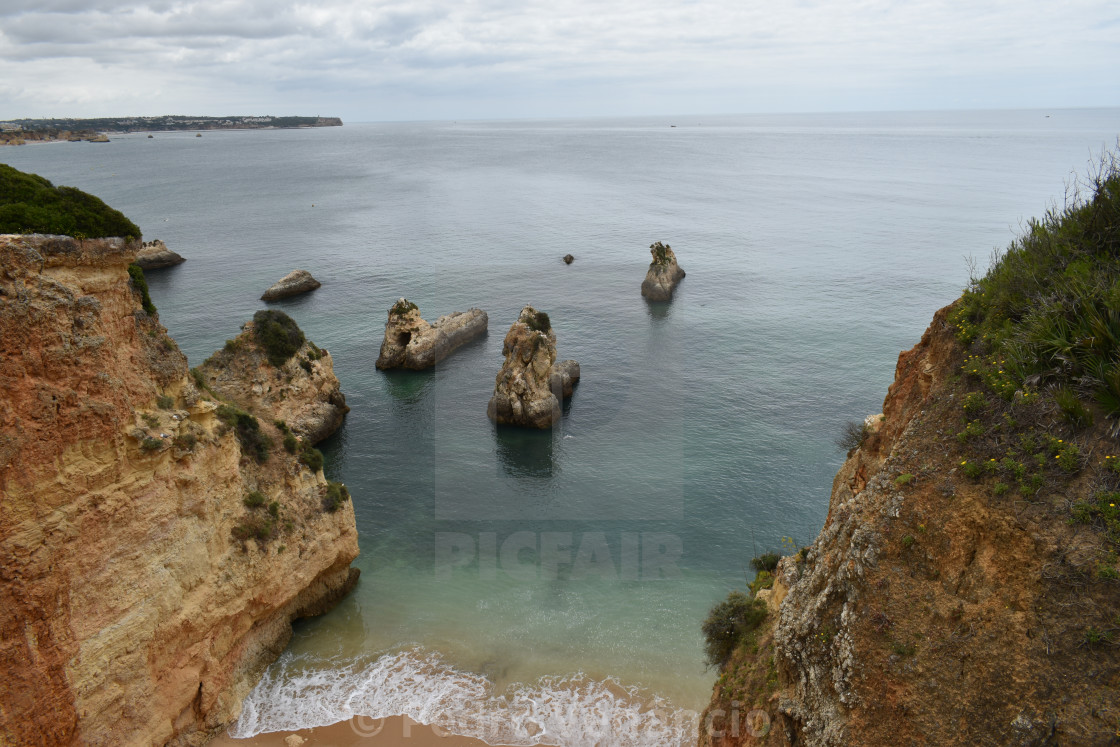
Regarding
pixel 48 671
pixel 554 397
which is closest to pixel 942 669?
pixel 48 671

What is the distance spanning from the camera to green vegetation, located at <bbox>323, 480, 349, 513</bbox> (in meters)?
24.0

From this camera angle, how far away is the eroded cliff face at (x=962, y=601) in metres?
9.17

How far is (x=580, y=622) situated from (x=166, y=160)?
741 feet

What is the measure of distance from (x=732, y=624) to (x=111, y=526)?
16316 millimetres

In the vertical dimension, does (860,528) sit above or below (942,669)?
above

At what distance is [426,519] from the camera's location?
106 ft

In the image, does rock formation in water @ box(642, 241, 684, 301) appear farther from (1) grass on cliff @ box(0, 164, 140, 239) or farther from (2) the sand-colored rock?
(1) grass on cliff @ box(0, 164, 140, 239)

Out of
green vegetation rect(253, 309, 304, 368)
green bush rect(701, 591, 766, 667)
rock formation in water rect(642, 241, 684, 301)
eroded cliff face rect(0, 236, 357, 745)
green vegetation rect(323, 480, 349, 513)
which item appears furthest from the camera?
rock formation in water rect(642, 241, 684, 301)

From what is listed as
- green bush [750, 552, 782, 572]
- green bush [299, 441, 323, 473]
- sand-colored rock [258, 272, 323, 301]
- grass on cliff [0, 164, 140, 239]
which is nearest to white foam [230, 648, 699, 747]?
green bush [750, 552, 782, 572]

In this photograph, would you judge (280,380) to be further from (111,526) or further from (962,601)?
(962,601)

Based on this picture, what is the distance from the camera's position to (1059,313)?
38.7 feet

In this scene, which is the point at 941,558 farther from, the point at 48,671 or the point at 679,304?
the point at 679,304

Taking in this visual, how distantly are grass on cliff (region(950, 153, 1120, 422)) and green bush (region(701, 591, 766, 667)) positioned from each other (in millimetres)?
8137

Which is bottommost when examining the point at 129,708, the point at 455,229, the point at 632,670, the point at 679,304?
the point at 632,670
